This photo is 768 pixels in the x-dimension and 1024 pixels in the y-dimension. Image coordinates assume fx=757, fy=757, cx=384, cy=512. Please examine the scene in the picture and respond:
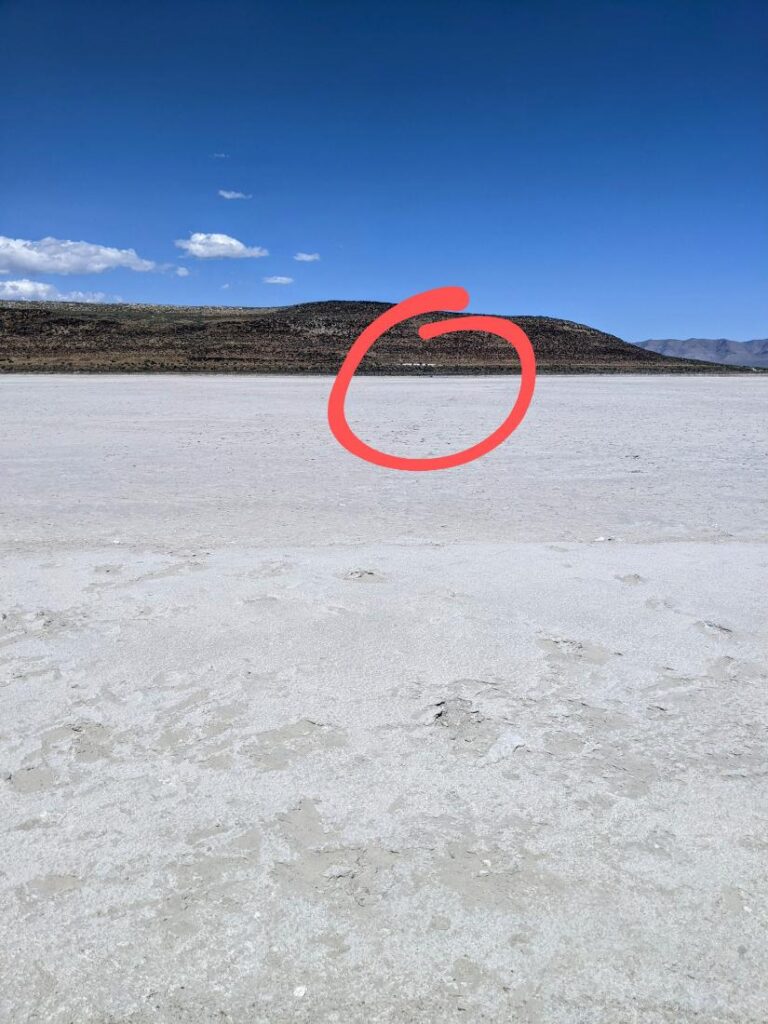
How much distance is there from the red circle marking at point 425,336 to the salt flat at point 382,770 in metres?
1.90

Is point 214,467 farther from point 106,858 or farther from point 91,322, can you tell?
point 91,322

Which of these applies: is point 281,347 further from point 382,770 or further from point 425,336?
point 382,770

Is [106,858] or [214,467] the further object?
[214,467]

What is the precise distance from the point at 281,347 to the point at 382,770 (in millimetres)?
55405

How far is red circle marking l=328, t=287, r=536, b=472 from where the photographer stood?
6703 mm

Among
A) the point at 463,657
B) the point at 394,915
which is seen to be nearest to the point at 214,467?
the point at 463,657

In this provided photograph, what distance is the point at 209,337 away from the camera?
→ 58219mm

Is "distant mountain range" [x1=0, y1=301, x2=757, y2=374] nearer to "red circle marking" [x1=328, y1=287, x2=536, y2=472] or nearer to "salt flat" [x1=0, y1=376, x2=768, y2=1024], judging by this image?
"red circle marking" [x1=328, y1=287, x2=536, y2=472]

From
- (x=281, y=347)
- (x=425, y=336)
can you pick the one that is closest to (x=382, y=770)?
(x=425, y=336)

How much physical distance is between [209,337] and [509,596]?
5721 cm

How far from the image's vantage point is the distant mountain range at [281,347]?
139ft

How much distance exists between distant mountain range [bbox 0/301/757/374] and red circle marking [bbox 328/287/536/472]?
27662 mm

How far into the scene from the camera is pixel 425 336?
1084 centimetres

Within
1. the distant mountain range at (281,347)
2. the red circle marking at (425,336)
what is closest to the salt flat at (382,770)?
the red circle marking at (425,336)
